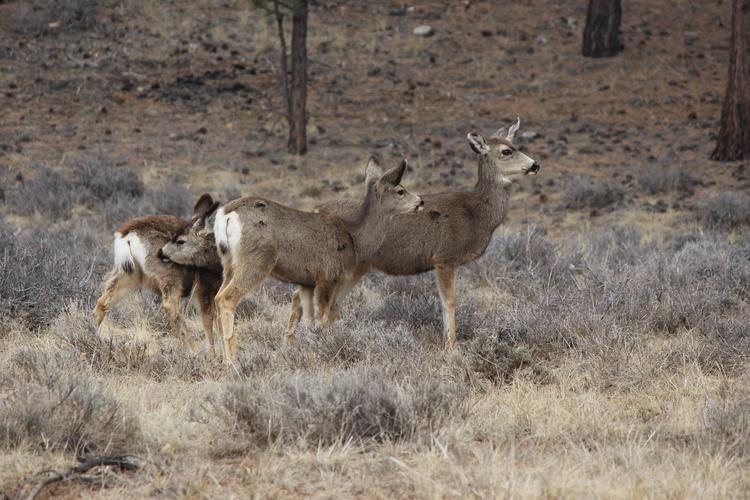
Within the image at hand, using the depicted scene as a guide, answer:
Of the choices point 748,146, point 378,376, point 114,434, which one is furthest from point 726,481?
point 748,146

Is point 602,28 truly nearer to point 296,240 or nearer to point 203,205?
point 203,205

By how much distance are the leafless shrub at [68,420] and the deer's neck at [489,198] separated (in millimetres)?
4596

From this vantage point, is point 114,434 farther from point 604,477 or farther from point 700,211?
point 700,211

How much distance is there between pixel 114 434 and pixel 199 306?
3.20 metres

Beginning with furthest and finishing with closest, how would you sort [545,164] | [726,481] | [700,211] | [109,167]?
[545,164] < [109,167] < [700,211] < [726,481]

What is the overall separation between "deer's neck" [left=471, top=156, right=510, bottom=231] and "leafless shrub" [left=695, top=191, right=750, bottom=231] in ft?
22.1

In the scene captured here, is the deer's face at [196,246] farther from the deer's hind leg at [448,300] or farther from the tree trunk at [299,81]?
the tree trunk at [299,81]

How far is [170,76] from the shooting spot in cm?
2703

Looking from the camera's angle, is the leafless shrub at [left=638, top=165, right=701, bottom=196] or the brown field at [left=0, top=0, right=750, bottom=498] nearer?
the brown field at [left=0, top=0, right=750, bottom=498]

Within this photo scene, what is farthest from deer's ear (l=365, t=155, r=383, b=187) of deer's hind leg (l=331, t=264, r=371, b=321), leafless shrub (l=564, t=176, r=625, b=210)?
leafless shrub (l=564, t=176, r=625, b=210)

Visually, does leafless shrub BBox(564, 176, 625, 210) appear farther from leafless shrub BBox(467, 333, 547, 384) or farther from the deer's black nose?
the deer's black nose

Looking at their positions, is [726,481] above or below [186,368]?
above

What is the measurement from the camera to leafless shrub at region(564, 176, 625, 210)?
57.2 feet

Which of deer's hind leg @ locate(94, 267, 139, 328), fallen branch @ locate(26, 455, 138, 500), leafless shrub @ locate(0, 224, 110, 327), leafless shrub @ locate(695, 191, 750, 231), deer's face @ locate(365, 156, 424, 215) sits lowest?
leafless shrub @ locate(695, 191, 750, 231)
